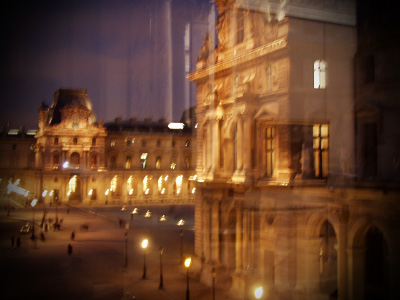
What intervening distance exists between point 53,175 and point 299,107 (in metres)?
51.8

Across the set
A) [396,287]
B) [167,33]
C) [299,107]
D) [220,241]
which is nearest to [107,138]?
[167,33]

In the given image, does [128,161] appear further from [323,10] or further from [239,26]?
[323,10]

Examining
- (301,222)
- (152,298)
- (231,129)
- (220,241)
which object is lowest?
(152,298)

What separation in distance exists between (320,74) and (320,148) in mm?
3351

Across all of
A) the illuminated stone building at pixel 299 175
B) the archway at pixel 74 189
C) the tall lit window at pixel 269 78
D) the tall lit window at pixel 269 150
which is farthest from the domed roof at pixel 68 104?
the tall lit window at pixel 269 150

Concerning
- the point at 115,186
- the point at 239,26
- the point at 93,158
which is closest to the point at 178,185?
the point at 115,186

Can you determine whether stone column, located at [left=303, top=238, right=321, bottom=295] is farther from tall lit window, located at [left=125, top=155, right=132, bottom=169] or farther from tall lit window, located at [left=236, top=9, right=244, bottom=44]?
tall lit window, located at [left=125, top=155, right=132, bottom=169]

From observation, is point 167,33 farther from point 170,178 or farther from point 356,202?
point 170,178

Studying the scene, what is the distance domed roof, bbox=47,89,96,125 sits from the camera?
221 feet

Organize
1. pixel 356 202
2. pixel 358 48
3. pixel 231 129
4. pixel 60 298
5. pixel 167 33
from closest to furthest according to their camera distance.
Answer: pixel 356 202 → pixel 358 48 → pixel 60 298 → pixel 231 129 → pixel 167 33

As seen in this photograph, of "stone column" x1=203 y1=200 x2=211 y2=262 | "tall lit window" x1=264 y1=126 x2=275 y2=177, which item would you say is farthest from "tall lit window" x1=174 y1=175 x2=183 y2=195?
"tall lit window" x1=264 y1=126 x2=275 y2=177

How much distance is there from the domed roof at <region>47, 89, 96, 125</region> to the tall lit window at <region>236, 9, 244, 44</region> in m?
45.3

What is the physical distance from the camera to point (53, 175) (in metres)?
65.7

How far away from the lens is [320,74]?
20891 millimetres
